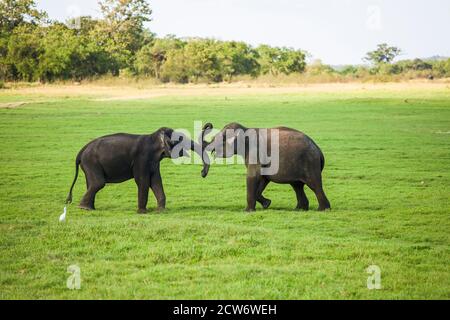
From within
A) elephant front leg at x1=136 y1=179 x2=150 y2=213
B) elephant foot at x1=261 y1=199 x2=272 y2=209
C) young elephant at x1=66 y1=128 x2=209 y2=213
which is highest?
young elephant at x1=66 y1=128 x2=209 y2=213

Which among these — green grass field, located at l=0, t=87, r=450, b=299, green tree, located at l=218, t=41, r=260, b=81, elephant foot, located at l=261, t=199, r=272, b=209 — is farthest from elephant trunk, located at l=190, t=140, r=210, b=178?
green tree, located at l=218, t=41, r=260, b=81

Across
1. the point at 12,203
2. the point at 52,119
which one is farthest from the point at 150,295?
the point at 52,119

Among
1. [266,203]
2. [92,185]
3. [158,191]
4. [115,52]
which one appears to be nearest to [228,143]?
[266,203]

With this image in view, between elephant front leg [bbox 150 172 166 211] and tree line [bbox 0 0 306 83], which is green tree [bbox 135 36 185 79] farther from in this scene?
elephant front leg [bbox 150 172 166 211]

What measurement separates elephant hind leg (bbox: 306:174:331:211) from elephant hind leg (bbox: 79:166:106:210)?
3.27 metres

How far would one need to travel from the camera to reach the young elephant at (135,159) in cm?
1253

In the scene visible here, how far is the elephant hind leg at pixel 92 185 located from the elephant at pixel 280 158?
172 cm

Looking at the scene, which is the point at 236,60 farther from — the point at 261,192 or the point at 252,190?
the point at 252,190

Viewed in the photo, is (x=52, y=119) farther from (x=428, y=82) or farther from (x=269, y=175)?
(x=428, y=82)

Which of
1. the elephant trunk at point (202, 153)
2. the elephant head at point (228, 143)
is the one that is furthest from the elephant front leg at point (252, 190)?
the elephant trunk at point (202, 153)

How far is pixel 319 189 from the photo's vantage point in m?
12.4

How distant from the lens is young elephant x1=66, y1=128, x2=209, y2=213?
12531 mm

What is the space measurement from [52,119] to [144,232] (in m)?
20.6

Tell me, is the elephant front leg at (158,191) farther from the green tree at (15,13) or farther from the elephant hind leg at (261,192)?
the green tree at (15,13)
